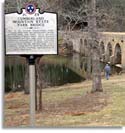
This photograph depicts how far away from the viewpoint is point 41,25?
7961 mm

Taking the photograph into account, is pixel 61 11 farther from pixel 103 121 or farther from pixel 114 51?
pixel 114 51

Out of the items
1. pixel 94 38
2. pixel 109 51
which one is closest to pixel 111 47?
pixel 109 51

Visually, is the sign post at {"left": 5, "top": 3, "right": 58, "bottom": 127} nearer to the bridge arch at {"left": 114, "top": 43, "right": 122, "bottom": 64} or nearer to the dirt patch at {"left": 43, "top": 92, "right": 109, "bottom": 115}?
the dirt patch at {"left": 43, "top": 92, "right": 109, "bottom": 115}

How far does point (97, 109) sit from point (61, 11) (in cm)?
565

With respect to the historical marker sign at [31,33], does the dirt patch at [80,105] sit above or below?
below

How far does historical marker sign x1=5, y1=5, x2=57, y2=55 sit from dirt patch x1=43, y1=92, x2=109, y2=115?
192 inches

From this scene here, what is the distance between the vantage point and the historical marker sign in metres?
7.90

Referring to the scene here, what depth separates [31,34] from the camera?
7902 millimetres

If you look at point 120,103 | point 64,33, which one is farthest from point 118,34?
point 120,103

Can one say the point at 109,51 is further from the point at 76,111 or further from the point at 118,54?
the point at 76,111

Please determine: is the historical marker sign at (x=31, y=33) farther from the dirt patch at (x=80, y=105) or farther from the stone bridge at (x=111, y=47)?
the stone bridge at (x=111, y=47)

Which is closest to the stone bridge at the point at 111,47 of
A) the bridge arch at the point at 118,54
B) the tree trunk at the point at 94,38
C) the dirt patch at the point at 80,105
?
the bridge arch at the point at 118,54

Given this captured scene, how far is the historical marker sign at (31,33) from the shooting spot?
790cm

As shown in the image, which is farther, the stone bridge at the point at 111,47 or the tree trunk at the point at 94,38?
the stone bridge at the point at 111,47
